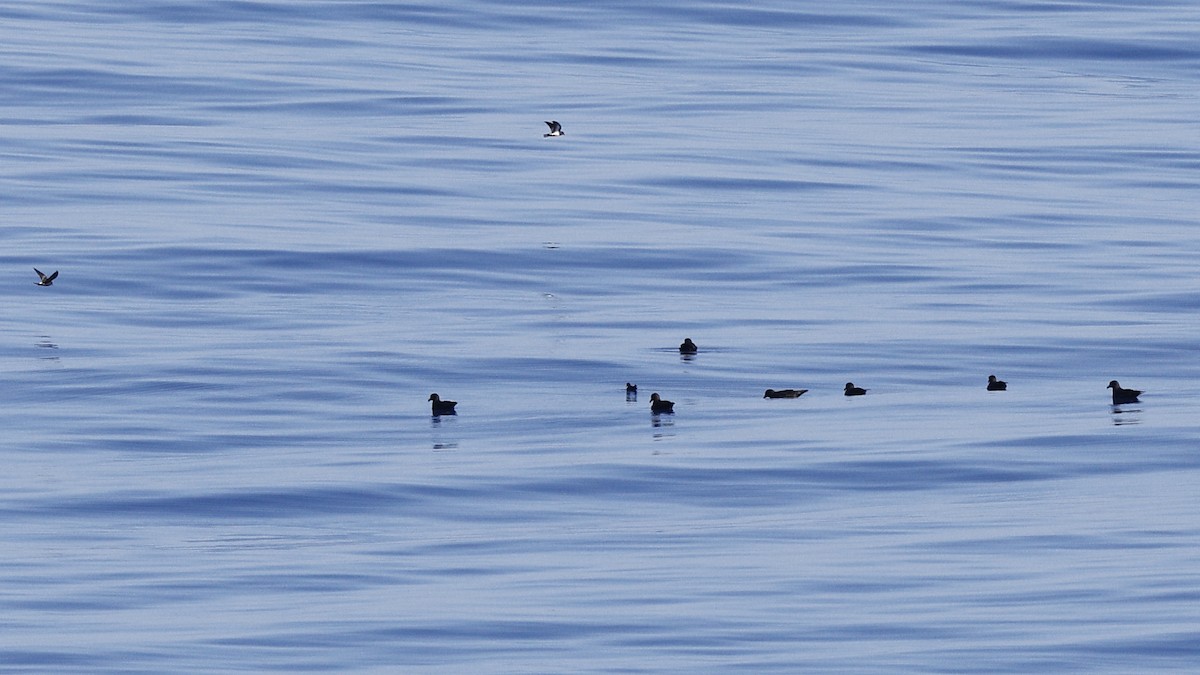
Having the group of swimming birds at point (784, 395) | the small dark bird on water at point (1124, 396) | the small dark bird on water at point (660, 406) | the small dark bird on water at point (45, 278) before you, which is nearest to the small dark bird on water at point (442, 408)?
the group of swimming birds at point (784, 395)

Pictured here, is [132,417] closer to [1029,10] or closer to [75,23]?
[75,23]

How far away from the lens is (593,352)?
34.2m

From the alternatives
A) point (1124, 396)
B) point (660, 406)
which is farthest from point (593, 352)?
point (1124, 396)

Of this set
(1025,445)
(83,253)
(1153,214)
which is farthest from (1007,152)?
(1025,445)

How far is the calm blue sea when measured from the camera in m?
19.7

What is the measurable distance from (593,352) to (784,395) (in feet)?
14.3

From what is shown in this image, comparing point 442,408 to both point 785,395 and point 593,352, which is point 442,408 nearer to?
point 785,395

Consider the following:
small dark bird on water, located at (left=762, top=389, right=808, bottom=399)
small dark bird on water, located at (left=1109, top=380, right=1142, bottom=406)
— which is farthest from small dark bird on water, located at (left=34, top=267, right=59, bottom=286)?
small dark bird on water, located at (left=1109, top=380, right=1142, bottom=406)

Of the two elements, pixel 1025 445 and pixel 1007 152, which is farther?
pixel 1007 152

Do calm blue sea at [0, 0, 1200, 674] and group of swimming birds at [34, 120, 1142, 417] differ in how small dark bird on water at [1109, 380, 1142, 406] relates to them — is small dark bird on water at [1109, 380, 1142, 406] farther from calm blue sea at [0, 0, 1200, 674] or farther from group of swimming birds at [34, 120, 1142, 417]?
calm blue sea at [0, 0, 1200, 674]

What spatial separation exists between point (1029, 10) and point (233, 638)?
209ft

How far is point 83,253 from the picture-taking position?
40.9 meters

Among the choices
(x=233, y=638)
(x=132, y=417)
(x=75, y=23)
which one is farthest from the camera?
(x=75, y=23)

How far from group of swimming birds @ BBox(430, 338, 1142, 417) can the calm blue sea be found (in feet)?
0.58
